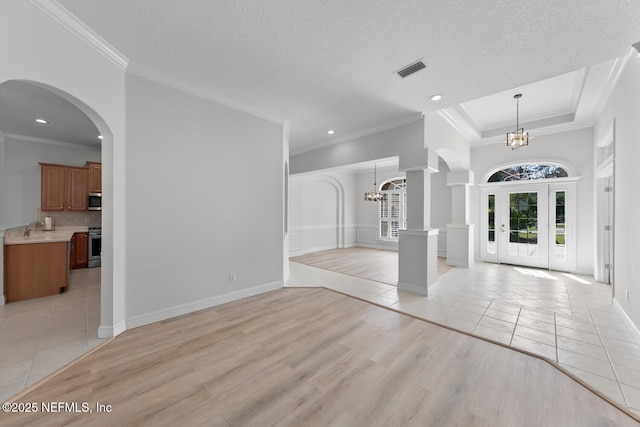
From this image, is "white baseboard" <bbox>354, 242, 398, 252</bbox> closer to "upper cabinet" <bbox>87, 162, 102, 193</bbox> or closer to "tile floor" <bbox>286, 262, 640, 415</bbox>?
"tile floor" <bbox>286, 262, 640, 415</bbox>

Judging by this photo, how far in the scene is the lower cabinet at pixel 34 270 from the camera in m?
3.40

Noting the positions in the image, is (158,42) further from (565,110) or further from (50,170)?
(565,110)

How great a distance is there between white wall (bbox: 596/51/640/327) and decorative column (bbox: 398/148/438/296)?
6.92 ft

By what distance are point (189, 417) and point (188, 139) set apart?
289 cm

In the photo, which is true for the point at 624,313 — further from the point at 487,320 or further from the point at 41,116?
the point at 41,116

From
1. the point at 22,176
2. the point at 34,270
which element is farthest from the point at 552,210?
the point at 22,176

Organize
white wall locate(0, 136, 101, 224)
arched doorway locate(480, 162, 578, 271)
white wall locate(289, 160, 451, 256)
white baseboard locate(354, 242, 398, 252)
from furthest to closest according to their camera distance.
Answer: white baseboard locate(354, 242, 398, 252) → white wall locate(289, 160, 451, 256) → arched doorway locate(480, 162, 578, 271) → white wall locate(0, 136, 101, 224)

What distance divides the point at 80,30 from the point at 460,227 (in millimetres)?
7054

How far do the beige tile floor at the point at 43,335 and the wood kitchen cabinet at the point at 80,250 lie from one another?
208 centimetres

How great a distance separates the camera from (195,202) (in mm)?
3164

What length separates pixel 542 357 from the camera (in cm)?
221

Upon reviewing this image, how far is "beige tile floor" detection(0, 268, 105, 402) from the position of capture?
196 centimetres

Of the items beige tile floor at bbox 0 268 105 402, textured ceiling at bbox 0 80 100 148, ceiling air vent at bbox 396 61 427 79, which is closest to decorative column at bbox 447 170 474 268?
ceiling air vent at bbox 396 61 427 79

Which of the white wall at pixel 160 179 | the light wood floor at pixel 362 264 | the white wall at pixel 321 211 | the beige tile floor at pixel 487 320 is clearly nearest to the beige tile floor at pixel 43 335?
the beige tile floor at pixel 487 320
